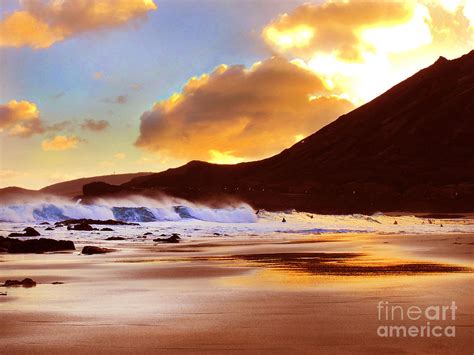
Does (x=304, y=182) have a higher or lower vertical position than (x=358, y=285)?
higher

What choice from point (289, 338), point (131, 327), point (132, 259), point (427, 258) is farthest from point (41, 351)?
point (427, 258)

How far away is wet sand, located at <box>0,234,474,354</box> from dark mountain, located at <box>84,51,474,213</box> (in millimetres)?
70311

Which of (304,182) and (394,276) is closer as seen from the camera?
(394,276)

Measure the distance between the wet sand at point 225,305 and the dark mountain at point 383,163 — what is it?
70.3 meters

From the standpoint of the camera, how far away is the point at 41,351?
19.7ft

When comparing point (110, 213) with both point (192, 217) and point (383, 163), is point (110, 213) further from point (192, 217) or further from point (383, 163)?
point (383, 163)

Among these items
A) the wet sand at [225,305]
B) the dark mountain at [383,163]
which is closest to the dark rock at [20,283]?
the wet sand at [225,305]

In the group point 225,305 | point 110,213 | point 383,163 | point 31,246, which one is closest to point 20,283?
point 225,305

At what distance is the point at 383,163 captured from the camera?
4779 inches

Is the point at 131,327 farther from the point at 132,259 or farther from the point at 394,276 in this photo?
the point at 132,259

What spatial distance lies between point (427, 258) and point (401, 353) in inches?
435

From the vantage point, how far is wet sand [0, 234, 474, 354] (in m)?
6.27

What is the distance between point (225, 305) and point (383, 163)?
116m

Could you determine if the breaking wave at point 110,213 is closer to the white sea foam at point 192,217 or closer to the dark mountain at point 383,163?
the white sea foam at point 192,217
